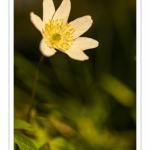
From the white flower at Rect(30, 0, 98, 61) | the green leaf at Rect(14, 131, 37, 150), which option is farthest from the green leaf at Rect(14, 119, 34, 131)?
the white flower at Rect(30, 0, 98, 61)

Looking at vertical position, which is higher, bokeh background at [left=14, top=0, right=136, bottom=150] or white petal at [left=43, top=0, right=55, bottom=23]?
white petal at [left=43, top=0, right=55, bottom=23]

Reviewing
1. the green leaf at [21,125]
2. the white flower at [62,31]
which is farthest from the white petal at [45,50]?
the green leaf at [21,125]

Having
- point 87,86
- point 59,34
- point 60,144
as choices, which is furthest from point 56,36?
point 60,144

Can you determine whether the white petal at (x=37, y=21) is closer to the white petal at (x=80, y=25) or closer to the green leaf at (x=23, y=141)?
the white petal at (x=80, y=25)

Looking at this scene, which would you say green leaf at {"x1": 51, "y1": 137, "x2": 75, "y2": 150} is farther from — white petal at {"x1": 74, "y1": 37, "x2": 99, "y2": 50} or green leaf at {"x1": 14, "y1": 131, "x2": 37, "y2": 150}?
white petal at {"x1": 74, "y1": 37, "x2": 99, "y2": 50}

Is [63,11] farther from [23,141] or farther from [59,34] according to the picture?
[23,141]

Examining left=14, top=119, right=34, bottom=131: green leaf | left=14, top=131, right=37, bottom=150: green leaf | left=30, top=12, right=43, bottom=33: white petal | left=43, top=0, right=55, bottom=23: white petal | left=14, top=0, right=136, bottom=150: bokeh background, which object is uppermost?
left=43, top=0, right=55, bottom=23: white petal
